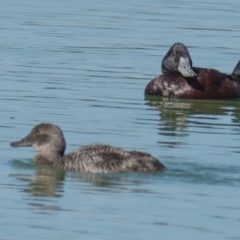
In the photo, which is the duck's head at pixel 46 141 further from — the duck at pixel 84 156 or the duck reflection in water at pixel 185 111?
the duck reflection in water at pixel 185 111

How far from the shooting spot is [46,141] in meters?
14.8

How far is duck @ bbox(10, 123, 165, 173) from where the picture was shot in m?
14.3

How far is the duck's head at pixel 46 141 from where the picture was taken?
48.3 ft

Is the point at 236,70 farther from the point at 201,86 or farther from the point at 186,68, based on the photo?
the point at 186,68

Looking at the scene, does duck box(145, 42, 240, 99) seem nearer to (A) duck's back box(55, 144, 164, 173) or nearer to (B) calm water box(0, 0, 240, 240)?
(B) calm water box(0, 0, 240, 240)

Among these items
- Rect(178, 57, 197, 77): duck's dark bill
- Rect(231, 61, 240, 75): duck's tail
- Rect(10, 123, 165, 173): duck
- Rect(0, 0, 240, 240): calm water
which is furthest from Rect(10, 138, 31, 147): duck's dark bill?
Rect(231, 61, 240, 75): duck's tail

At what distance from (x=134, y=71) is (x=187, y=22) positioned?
6127mm

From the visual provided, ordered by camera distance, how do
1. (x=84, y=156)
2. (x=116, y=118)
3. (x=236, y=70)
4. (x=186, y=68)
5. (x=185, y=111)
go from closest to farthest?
(x=84, y=156) < (x=116, y=118) < (x=185, y=111) < (x=186, y=68) < (x=236, y=70)

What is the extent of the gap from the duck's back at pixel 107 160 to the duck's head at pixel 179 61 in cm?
646

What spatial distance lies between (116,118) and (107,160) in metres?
3.51

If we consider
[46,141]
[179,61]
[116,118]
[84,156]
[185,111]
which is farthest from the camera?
[179,61]

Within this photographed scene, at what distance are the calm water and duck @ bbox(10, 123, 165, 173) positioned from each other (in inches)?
4.2

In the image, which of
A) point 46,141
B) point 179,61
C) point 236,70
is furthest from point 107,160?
point 236,70

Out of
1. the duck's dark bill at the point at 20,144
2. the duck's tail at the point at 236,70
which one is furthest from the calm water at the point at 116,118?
the duck's tail at the point at 236,70
